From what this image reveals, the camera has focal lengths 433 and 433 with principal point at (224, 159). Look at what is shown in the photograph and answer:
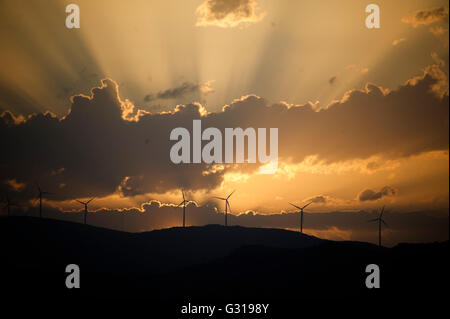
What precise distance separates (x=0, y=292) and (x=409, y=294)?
355 ft

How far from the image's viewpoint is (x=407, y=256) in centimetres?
13950

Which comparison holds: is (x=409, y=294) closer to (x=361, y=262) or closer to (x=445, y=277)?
(x=445, y=277)

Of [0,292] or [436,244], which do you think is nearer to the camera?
[0,292]
